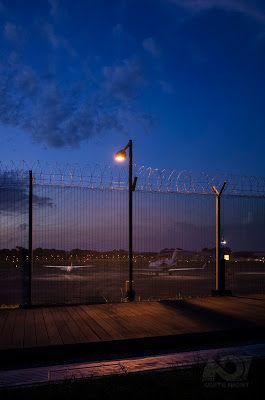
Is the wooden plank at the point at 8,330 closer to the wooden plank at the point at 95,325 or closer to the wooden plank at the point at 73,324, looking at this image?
the wooden plank at the point at 73,324

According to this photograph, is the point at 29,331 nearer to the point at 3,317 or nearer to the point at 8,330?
the point at 8,330

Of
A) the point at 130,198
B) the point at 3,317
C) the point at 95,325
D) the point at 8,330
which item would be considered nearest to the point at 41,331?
the point at 8,330

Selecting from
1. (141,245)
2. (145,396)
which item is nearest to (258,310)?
(141,245)

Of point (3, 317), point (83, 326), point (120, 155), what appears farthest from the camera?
point (120, 155)

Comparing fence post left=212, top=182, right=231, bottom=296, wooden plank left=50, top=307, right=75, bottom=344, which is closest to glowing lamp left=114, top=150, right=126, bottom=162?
fence post left=212, top=182, right=231, bottom=296

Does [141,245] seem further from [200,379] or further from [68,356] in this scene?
[200,379]

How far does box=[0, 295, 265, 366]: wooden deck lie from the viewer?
20.5ft

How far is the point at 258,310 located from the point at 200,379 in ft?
15.0

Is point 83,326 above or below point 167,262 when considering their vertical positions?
above

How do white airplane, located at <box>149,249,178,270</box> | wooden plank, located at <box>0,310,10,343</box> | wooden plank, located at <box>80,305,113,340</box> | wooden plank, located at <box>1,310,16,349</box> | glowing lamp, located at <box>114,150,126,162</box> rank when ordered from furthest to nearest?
white airplane, located at <box>149,249,178,270</box> < glowing lamp, located at <box>114,150,126,162</box> < wooden plank, located at <box>0,310,10,343</box> < wooden plank, located at <box>80,305,113,340</box> < wooden plank, located at <box>1,310,16,349</box>

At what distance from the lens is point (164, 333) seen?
6.54m

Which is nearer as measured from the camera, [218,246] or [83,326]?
[83,326]

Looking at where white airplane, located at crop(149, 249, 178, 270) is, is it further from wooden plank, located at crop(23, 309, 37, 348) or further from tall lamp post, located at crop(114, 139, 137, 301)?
wooden plank, located at crop(23, 309, 37, 348)

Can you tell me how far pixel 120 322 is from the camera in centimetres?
747
